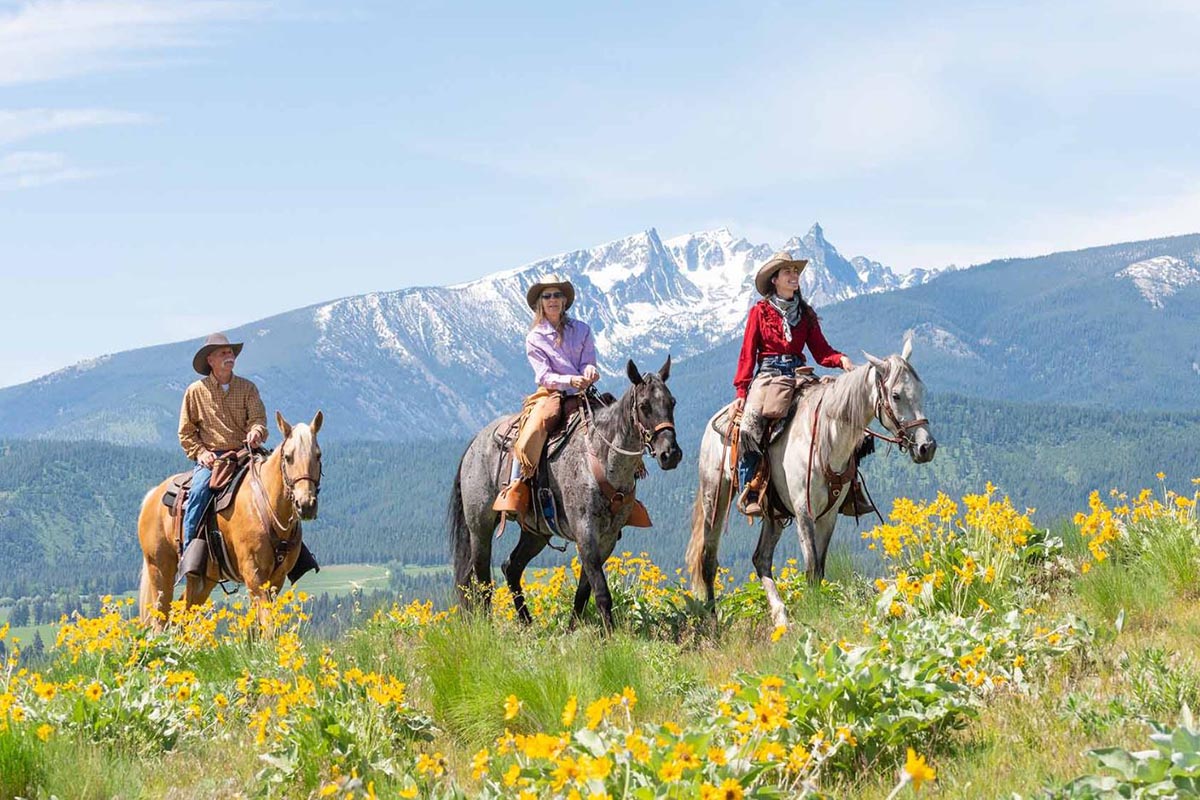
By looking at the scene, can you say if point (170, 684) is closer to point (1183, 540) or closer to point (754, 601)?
point (754, 601)

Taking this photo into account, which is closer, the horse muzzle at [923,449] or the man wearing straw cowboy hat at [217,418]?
the horse muzzle at [923,449]

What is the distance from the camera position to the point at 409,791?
454 cm

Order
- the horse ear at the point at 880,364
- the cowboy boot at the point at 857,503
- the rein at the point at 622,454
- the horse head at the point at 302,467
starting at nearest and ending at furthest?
the rein at the point at 622,454 < the horse ear at the point at 880,364 < the horse head at the point at 302,467 < the cowboy boot at the point at 857,503

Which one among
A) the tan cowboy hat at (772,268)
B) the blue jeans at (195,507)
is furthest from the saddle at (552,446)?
the blue jeans at (195,507)

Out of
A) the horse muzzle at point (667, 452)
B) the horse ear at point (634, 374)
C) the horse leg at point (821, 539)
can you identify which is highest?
the horse ear at point (634, 374)

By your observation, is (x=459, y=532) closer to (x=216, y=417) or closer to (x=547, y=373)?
A: (x=547, y=373)

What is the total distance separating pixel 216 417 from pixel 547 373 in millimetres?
4031

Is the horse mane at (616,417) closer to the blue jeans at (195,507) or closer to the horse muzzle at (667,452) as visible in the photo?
the horse muzzle at (667,452)

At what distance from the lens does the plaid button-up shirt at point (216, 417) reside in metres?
12.9

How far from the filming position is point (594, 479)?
441 inches

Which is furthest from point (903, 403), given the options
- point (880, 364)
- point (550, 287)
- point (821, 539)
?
A: point (550, 287)

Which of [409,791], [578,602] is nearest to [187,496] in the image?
[578,602]

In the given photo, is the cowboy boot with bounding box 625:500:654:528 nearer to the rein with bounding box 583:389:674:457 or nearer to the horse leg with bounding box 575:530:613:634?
the horse leg with bounding box 575:530:613:634

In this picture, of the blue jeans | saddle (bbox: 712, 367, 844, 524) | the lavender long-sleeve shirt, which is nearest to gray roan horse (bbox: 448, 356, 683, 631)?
the lavender long-sleeve shirt
